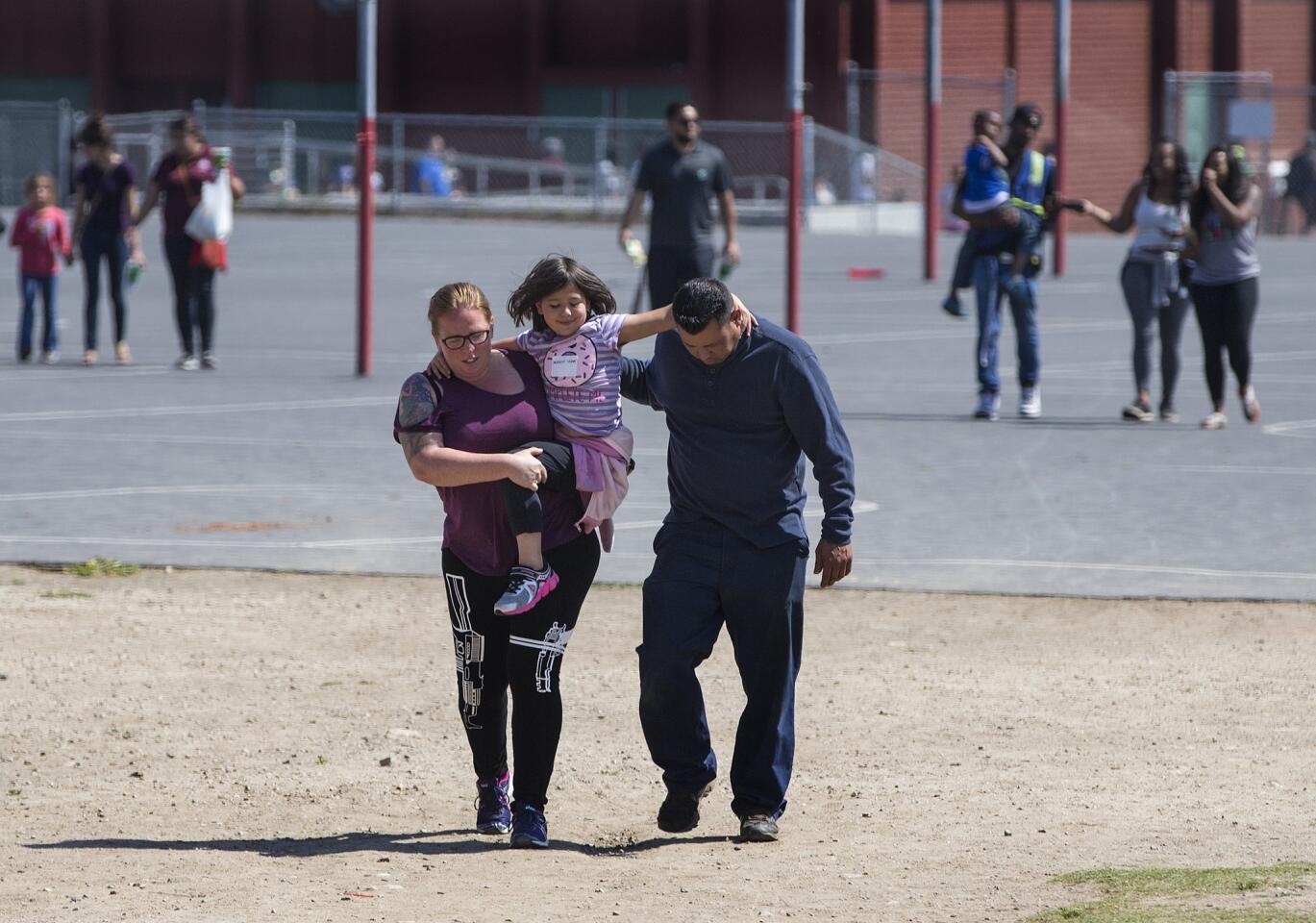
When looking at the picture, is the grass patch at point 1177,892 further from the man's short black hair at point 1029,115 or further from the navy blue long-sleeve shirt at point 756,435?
the man's short black hair at point 1029,115

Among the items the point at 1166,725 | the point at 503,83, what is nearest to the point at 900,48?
the point at 503,83

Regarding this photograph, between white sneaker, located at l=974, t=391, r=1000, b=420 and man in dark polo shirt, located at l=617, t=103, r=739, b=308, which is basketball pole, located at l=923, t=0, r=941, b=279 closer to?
man in dark polo shirt, located at l=617, t=103, r=739, b=308

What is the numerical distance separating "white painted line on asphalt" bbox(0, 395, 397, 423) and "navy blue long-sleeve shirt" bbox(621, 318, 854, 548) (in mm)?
10038

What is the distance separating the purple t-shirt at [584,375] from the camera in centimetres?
617

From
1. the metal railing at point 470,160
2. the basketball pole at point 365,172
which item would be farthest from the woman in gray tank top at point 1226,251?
the metal railing at point 470,160

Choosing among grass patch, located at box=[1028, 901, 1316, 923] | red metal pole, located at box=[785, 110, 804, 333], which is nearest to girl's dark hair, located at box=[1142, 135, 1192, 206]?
red metal pole, located at box=[785, 110, 804, 333]

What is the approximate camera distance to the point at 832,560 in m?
6.20

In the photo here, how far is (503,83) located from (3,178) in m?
13.0

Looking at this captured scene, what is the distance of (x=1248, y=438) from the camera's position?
14.6m

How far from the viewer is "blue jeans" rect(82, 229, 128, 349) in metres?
18.8

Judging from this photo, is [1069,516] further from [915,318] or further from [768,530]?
[915,318]

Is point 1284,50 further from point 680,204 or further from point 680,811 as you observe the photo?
point 680,811

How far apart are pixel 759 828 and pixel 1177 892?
4.25 feet

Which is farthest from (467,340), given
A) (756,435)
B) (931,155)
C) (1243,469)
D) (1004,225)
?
(931,155)
